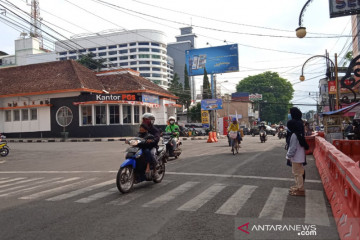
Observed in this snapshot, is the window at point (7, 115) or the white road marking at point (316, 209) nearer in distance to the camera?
the white road marking at point (316, 209)

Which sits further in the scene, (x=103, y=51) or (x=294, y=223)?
(x=103, y=51)

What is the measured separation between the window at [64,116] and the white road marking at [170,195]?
27.8m

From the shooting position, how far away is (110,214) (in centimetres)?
508

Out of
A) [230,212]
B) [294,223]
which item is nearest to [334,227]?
[294,223]

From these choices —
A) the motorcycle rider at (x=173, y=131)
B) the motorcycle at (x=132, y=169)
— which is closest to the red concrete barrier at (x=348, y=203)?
the motorcycle at (x=132, y=169)

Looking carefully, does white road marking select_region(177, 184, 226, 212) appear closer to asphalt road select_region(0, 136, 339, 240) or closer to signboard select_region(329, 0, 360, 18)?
asphalt road select_region(0, 136, 339, 240)

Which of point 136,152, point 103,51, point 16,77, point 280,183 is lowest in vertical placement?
point 280,183

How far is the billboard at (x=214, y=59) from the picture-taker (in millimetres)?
38281

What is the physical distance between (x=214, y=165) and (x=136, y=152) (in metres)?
4.60

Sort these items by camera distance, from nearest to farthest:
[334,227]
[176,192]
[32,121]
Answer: [334,227]
[176,192]
[32,121]

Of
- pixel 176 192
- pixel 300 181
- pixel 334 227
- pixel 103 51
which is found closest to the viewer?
pixel 334 227

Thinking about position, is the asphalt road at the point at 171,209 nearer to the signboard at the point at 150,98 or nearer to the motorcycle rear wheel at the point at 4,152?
the motorcycle rear wheel at the point at 4,152

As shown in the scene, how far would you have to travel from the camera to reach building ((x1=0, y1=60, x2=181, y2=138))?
105 feet

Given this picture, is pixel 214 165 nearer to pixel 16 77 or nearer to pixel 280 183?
pixel 280 183
